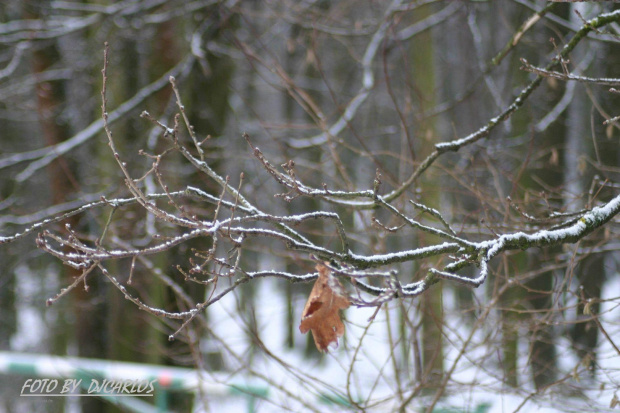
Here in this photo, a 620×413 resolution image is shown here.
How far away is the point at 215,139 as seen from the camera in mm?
6891

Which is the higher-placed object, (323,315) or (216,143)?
(216,143)

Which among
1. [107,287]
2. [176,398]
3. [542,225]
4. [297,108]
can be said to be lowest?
[176,398]

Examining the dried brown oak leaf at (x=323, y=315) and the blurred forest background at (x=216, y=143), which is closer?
the dried brown oak leaf at (x=323, y=315)

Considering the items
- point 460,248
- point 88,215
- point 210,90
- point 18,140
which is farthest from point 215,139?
point 18,140

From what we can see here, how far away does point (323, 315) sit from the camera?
6.13ft

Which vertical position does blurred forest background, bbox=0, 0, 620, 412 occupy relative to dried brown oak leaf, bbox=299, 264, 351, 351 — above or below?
above

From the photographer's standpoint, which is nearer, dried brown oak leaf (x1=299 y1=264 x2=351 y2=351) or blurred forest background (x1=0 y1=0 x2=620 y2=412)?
dried brown oak leaf (x1=299 y1=264 x2=351 y2=351)

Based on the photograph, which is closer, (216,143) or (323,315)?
(323,315)

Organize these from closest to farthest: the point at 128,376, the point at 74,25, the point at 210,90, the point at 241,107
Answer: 1. the point at 128,376
2. the point at 74,25
3. the point at 210,90
4. the point at 241,107

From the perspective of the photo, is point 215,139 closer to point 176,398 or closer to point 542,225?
point 176,398

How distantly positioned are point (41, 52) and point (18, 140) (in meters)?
4.08

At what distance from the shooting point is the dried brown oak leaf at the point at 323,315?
1844 mm

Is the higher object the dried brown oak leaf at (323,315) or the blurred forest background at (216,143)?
the blurred forest background at (216,143)

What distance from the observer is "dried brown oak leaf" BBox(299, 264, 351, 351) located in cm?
184
